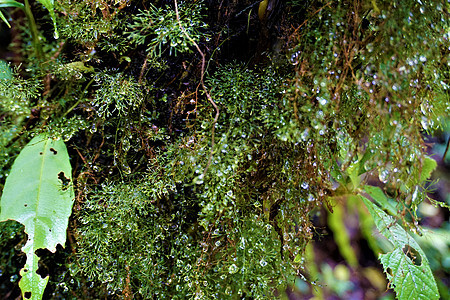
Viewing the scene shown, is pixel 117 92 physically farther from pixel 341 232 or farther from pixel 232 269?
pixel 341 232

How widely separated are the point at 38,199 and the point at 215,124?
0.45 m

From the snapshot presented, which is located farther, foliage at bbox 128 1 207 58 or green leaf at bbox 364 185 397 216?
green leaf at bbox 364 185 397 216

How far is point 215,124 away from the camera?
27.3 inches

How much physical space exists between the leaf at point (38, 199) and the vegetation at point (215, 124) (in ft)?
0.05

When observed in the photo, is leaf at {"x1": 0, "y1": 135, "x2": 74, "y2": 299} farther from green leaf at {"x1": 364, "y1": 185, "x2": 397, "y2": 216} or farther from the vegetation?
green leaf at {"x1": 364, "y1": 185, "x2": 397, "y2": 216}

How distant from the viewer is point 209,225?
28.1 inches

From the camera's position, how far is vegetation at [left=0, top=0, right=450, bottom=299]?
0.61m

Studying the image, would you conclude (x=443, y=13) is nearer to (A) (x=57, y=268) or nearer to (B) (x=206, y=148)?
(B) (x=206, y=148)

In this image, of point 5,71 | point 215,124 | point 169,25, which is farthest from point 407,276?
point 5,71

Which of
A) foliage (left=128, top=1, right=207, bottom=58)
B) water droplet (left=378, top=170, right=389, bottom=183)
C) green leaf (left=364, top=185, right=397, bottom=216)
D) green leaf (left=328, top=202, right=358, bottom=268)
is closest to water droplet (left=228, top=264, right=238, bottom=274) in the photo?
water droplet (left=378, top=170, right=389, bottom=183)

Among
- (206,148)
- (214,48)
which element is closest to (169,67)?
(214,48)

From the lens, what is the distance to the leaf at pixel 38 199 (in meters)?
0.70

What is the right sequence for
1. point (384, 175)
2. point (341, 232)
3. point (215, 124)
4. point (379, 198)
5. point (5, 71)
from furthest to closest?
point (341, 232) < point (379, 198) < point (5, 71) < point (215, 124) < point (384, 175)

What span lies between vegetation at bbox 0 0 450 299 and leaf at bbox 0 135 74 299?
0.05ft
